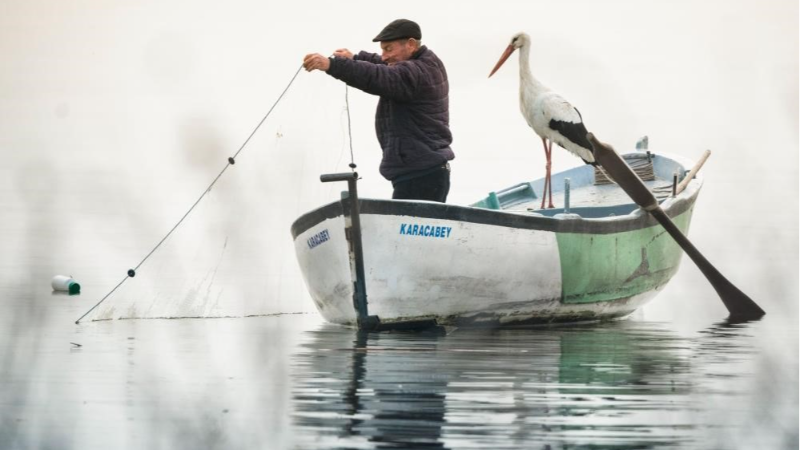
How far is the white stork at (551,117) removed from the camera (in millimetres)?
15227

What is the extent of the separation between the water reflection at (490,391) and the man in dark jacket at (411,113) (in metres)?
1.18

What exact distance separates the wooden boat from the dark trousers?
0.49m

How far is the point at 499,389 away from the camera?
26.0ft

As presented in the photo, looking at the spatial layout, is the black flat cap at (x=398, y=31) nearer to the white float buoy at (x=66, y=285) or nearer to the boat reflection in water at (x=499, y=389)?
the boat reflection in water at (x=499, y=389)

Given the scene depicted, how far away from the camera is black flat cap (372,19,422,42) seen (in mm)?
11612

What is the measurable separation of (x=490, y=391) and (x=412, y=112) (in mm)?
4012

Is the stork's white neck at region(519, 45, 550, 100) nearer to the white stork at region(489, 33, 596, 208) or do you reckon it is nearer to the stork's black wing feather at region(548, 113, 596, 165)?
the white stork at region(489, 33, 596, 208)

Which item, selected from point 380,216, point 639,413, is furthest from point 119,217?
point 639,413

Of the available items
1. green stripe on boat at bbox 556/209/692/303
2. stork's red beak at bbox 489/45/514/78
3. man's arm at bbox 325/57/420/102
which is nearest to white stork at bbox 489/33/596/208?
stork's red beak at bbox 489/45/514/78

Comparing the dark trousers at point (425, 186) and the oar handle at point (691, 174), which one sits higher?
the oar handle at point (691, 174)

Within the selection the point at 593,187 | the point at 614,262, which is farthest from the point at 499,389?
the point at 593,187

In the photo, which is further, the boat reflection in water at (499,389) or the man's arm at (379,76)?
the man's arm at (379,76)

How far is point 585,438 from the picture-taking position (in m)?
6.48

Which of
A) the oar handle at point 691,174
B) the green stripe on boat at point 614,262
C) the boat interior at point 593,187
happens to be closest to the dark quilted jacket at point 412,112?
the green stripe on boat at point 614,262
